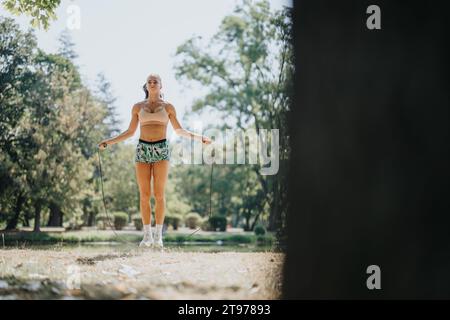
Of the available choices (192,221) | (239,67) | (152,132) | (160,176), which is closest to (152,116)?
(152,132)

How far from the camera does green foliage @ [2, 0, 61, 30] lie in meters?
4.75

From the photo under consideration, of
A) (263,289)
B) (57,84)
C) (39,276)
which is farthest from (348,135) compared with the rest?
(57,84)

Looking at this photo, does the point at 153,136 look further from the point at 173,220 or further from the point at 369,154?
the point at 173,220

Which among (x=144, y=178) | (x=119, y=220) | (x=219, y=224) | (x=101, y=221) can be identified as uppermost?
(x=144, y=178)

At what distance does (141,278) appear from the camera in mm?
3156

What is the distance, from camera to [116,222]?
18.3 meters

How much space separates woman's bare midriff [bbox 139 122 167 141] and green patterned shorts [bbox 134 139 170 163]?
0.04 meters

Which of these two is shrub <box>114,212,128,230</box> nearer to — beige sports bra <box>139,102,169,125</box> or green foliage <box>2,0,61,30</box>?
green foliage <box>2,0,61,30</box>

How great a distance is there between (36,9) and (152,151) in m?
2.12

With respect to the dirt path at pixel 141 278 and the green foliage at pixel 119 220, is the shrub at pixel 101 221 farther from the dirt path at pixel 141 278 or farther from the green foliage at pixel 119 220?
the dirt path at pixel 141 278

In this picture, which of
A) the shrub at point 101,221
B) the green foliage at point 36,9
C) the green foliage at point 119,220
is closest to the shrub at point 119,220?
the green foliage at point 119,220

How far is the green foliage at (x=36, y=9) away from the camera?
475 cm

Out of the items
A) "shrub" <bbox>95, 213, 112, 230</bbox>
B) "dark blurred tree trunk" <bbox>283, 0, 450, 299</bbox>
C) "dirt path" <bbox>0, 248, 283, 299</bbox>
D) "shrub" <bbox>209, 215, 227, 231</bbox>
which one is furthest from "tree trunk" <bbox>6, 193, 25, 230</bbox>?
"dark blurred tree trunk" <bbox>283, 0, 450, 299</bbox>

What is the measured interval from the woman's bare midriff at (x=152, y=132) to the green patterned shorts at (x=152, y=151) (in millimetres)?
40
